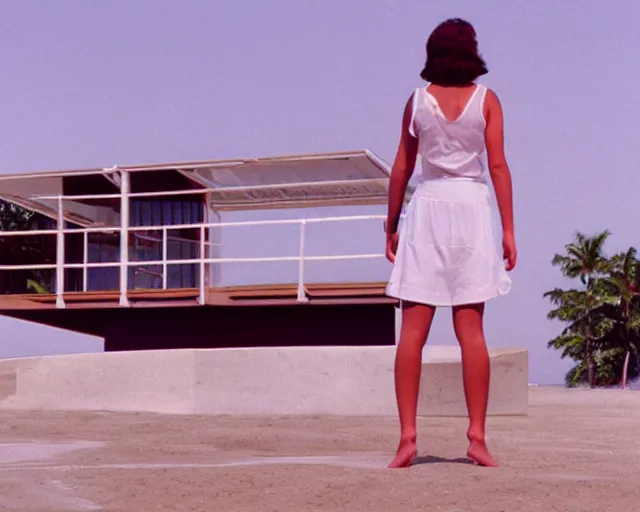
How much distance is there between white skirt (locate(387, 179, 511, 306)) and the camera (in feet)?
16.7

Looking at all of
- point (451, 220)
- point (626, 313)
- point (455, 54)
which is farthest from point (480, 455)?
point (626, 313)

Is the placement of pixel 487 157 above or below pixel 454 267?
above

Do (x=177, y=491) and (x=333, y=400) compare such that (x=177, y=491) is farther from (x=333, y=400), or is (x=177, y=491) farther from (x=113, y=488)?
(x=333, y=400)

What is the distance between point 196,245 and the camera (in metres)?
21.3

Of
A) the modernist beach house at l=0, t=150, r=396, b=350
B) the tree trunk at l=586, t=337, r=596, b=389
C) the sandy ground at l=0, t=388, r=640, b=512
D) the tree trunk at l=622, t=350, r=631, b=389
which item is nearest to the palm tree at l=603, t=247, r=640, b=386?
the tree trunk at l=622, t=350, r=631, b=389

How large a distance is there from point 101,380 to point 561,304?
61.2m

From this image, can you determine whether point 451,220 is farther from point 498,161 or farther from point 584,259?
point 584,259

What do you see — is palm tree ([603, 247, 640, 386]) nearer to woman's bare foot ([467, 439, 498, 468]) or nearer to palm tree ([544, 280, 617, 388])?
palm tree ([544, 280, 617, 388])

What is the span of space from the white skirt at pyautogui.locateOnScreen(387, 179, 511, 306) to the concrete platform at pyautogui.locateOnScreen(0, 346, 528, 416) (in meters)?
7.15

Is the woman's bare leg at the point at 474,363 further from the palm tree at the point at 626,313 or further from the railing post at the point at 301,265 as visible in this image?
the palm tree at the point at 626,313

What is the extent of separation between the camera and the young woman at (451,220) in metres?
5.11

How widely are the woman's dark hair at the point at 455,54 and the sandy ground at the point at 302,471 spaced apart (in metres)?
1.86

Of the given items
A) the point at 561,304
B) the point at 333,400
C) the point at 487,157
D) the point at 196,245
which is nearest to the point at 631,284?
the point at 561,304

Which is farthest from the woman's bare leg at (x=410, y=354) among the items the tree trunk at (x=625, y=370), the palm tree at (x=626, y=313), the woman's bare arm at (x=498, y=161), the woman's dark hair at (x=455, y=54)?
the palm tree at (x=626, y=313)
